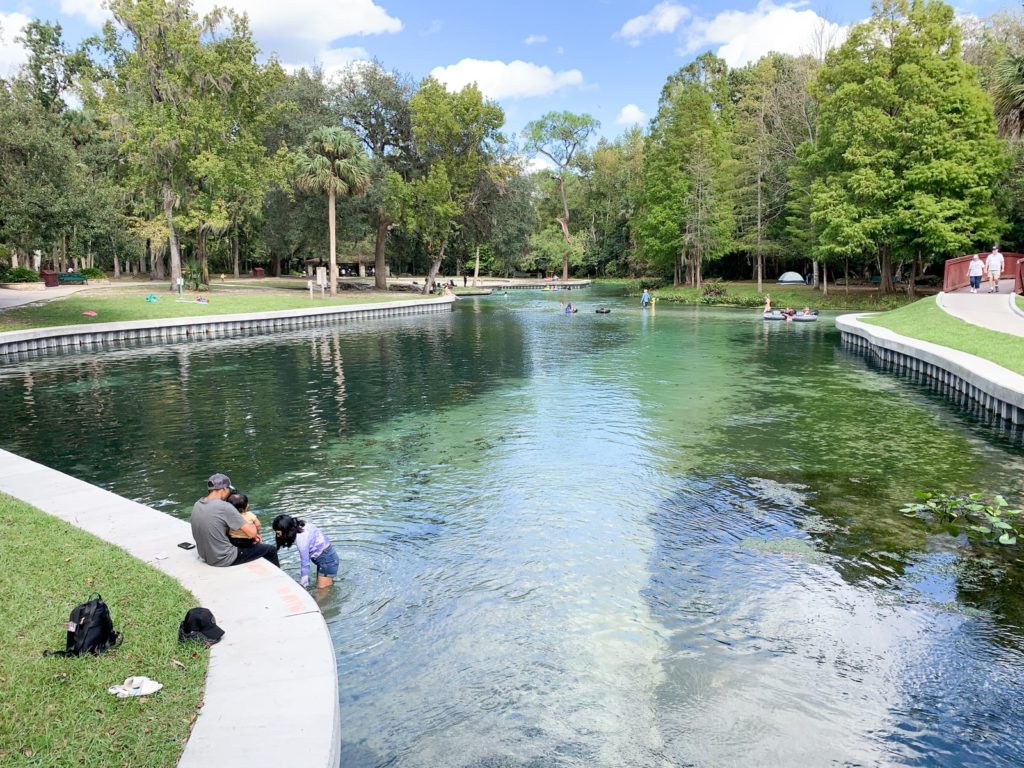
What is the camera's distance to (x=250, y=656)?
5699 millimetres

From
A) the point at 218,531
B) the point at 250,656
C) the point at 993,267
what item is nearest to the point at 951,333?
the point at 993,267

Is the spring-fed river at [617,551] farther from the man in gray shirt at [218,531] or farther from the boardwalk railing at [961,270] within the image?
the boardwalk railing at [961,270]

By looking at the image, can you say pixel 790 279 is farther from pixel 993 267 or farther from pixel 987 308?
pixel 987 308

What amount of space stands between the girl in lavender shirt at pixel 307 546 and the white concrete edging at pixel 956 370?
14516 millimetres

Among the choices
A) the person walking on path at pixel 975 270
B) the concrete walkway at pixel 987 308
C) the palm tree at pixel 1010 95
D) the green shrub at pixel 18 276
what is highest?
the palm tree at pixel 1010 95

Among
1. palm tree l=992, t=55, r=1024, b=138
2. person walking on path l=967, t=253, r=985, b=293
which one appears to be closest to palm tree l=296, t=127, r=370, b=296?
person walking on path l=967, t=253, r=985, b=293

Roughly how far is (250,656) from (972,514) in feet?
33.5

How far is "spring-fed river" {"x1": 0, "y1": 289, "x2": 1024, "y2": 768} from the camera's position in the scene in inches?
245

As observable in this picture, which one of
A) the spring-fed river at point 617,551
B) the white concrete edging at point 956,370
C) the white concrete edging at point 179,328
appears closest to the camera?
the spring-fed river at point 617,551

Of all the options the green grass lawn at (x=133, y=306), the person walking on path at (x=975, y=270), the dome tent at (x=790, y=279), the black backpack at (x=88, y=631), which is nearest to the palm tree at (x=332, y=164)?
the green grass lawn at (x=133, y=306)

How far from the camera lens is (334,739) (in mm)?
4816

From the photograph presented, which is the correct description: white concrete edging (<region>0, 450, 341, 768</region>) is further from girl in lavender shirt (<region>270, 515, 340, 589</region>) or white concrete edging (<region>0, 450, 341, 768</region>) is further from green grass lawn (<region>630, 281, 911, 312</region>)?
green grass lawn (<region>630, 281, 911, 312</region>)

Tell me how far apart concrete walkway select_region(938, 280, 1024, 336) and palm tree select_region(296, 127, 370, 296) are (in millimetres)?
35502

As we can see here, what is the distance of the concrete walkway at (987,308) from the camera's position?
24.4 meters
